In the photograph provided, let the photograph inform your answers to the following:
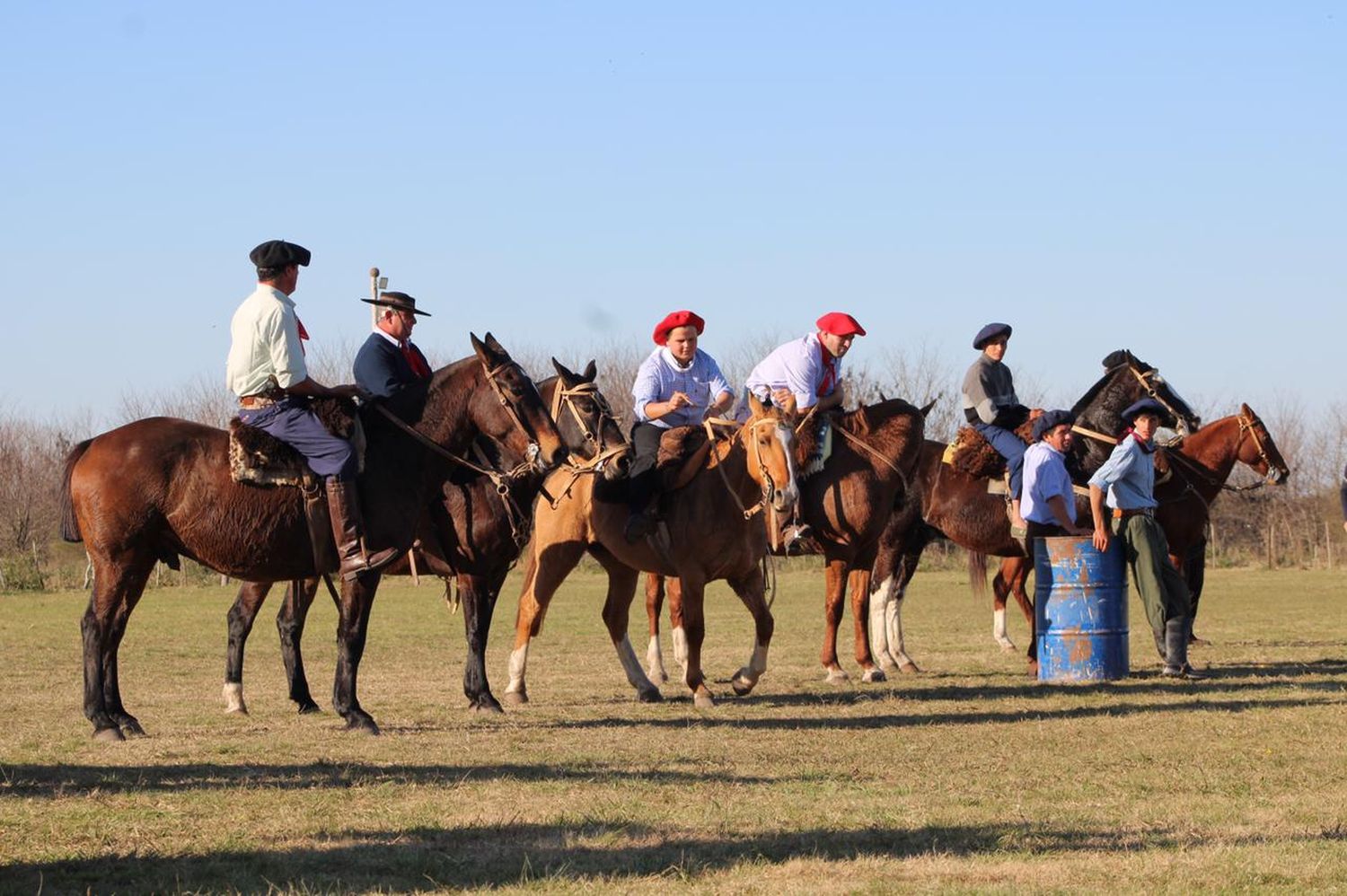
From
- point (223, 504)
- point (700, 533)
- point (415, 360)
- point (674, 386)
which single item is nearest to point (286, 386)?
point (223, 504)

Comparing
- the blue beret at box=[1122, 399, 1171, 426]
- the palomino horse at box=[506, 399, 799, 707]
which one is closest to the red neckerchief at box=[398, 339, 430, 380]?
the palomino horse at box=[506, 399, 799, 707]

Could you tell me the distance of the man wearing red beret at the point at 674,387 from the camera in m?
13.2

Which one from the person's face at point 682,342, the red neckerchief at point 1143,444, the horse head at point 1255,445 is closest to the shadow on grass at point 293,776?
the person's face at point 682,342

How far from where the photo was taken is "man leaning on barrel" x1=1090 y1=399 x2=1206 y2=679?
14.8 meters

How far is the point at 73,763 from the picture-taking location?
997cm

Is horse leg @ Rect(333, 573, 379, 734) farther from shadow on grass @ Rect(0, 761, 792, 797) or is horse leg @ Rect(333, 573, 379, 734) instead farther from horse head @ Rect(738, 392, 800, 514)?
horse head @ Rect(738, 392, 800, 514)

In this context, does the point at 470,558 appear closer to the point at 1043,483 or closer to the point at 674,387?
the point at 674,387

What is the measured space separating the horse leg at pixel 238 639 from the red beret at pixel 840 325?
17.4 feet

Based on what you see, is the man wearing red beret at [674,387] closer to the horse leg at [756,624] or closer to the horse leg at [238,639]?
the horse leg at [756,624]

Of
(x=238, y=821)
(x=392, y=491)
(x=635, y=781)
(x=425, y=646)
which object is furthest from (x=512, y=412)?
(x=425, y=646)

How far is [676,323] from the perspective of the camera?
44.1 ft

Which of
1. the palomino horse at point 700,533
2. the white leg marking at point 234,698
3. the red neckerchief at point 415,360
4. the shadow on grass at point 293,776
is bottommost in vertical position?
the shadow on grass at point 293,776

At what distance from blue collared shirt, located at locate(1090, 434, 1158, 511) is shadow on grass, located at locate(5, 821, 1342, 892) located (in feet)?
24.7

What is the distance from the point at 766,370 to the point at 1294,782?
23.0 feet
